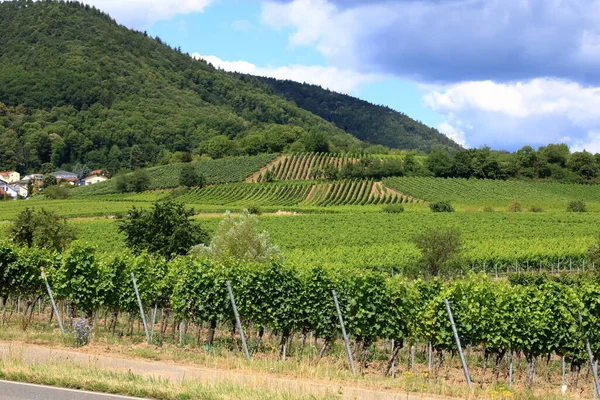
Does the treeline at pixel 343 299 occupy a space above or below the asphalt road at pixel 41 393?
above

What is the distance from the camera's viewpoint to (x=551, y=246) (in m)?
62.5

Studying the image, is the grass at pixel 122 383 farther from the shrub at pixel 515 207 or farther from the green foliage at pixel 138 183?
the green foliage at pixel 138 183

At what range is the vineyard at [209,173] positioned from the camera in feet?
438

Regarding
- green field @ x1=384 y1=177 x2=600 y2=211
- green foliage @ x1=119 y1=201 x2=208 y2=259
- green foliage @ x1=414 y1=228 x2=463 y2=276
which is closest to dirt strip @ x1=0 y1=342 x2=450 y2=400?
green foliage @ x1=119 y1=201 x2=208 y2=259

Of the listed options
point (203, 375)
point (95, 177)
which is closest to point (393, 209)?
point (203, 375)

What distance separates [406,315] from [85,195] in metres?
115

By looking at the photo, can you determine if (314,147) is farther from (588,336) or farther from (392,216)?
(588,336)

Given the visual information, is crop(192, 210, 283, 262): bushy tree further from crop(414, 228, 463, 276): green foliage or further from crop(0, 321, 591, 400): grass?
crop(0, 321, 591, 400): grass

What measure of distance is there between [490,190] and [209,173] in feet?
181

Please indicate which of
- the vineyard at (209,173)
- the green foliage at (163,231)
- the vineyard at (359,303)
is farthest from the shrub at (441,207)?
the vineyard at (359,303)

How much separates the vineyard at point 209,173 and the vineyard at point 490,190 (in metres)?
31.3

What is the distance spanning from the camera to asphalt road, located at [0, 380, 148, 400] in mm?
11992

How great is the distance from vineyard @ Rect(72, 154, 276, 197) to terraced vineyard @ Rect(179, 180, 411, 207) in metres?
9.39

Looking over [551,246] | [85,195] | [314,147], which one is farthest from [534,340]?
[314,147]
